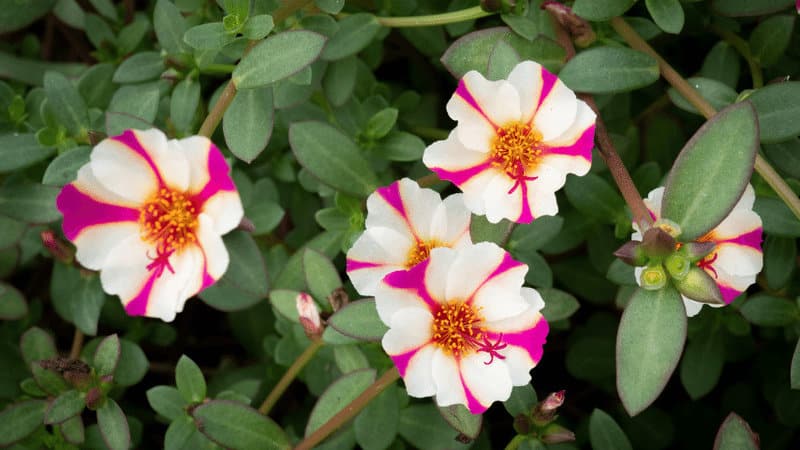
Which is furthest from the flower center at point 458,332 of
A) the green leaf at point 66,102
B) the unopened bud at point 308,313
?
the green leaf at point 66,102

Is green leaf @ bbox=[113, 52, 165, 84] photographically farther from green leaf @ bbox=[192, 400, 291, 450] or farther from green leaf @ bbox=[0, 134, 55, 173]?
green leaf @ bbox=[192, 400, 291, 450]

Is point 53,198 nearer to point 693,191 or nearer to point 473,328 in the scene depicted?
point 473,328

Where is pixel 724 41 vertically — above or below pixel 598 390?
above

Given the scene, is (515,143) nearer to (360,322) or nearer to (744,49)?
(360,322)

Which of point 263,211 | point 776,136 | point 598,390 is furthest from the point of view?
point 598,390

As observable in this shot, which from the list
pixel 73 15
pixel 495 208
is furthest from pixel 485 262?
pixel 73 15

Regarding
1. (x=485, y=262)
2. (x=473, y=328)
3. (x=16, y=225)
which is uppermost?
(x=485, y=262)

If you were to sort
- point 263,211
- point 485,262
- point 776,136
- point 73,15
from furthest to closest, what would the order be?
1. point 73,15
2. point 263,211
3. point 776,136
4. point 485,262
